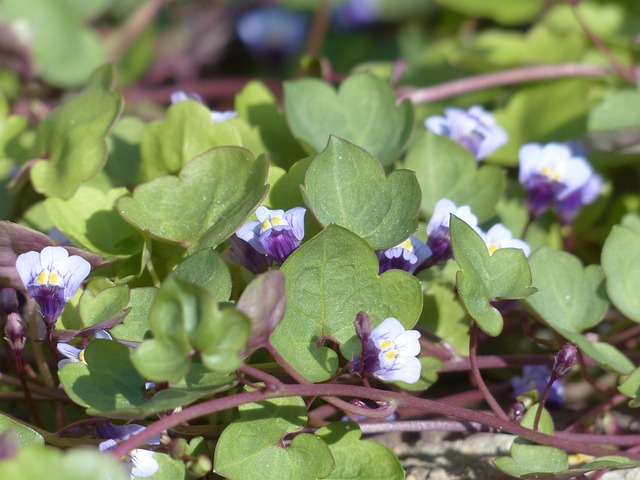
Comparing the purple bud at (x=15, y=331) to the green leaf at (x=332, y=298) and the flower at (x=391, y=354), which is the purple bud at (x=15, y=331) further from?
the flower at (x=391, y=354)

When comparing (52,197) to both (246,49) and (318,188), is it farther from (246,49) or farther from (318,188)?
(246,49)

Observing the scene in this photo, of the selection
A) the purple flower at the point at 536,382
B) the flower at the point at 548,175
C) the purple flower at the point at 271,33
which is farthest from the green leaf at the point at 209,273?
the purple flower at the point at 271,33

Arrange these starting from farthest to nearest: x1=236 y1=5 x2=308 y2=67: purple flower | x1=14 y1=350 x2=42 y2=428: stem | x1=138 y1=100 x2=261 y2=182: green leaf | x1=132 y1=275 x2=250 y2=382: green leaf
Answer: x1=236 y1=5 x2=308 y2=67: purple flower → x1=138 y1=100 x2=261 y2=182: green leaf → x1=14 y1=350 x2=42 y2=428: stem → x1=132 y1=275 x2=250 y2=382: green leaf

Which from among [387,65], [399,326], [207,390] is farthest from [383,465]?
[387,65]

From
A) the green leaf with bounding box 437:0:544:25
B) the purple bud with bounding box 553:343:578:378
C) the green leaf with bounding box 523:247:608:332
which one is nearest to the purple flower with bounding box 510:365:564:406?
the green leaf with bounding box 523:247:608:332

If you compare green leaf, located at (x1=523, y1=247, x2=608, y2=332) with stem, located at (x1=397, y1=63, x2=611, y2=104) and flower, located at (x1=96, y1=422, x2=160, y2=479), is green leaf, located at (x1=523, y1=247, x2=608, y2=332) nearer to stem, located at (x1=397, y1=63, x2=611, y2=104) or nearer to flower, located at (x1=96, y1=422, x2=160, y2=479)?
flower, located at (x1=96, y1=422, x2=160, y2=479)

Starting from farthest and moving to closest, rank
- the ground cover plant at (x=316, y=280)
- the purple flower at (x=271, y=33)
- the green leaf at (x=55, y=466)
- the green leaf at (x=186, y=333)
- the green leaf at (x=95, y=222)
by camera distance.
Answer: the purple flower at (x=271, y=33) < the green leaf at (x=95, y=222) < the ground cover plant at (x=316, y=280) < the green leaf at (x=186, y=333) < the green leaf at (x=55, y=466)
